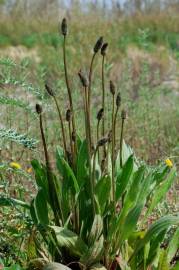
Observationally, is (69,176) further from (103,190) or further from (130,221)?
(130,221)

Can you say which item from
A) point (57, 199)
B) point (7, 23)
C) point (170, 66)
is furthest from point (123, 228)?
point (7, 23)

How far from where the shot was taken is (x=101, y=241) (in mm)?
2750

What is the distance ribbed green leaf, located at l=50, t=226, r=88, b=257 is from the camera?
272 cm

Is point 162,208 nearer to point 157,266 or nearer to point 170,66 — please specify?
point 157,266

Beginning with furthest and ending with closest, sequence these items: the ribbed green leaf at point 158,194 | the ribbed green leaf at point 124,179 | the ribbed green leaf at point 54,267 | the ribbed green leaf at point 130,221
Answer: the ribbed green leaf at point 158,194 < the ribbed green leaf at point 124,179 < the ribbed green leaf at point 130,221 < the ribbed green leaf at point 54,267

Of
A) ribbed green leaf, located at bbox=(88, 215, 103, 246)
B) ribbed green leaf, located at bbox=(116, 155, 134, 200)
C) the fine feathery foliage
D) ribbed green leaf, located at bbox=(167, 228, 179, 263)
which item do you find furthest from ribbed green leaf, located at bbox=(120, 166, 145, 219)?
the fine feathery foliage

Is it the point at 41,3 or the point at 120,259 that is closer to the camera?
the point at 120,259

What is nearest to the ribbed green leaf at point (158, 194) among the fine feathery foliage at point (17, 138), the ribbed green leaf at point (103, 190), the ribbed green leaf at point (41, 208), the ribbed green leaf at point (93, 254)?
the ribbed green leaf at point (103, 190)

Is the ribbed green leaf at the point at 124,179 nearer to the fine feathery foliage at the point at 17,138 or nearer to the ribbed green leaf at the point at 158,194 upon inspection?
the ribbed green leaf at the point at 158,194

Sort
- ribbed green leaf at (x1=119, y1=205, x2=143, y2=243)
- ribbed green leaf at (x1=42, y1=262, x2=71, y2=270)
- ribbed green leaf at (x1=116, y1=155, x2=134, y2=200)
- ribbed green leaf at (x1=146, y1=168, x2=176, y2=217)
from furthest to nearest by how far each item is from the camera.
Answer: ribbed green leaf at (x1=146, y1=168, x2=176, y2=217) < ribbed green leaf at (x1=116, y1=155, x2=134, y2=200) < ribbed green leaf at (x1=119, y1=205, x2=143, y2=243) < ribbed green leaf at (x1=42, y1=262, x2=71, y2=270)

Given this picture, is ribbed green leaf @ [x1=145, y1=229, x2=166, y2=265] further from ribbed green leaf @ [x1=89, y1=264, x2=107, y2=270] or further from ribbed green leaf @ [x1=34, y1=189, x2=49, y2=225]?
ribbed green leaf @ [x1=34, y1=189, x2=49, y2=225]

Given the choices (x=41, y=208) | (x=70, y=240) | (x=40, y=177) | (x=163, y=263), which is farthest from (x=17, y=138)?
(x=163, y=263)

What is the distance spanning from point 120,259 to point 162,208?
117 cm

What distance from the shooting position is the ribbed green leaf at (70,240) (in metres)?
2.72
